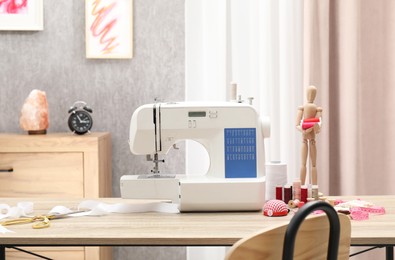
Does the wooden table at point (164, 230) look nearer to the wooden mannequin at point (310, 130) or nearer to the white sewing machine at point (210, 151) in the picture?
the white sewing machine at point (210, 151)

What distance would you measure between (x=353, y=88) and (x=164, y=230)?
2.06m

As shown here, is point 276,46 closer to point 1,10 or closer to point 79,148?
point 79,148

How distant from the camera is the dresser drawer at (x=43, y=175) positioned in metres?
3.33

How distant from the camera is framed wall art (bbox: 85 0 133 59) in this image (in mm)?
3826

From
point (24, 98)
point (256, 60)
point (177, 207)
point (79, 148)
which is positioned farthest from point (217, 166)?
point (24, 98)

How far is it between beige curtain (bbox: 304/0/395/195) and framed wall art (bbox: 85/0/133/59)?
104cm

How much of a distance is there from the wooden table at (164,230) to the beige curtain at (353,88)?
58.9 inches

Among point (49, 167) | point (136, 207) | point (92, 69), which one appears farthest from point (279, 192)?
point (92, 69)

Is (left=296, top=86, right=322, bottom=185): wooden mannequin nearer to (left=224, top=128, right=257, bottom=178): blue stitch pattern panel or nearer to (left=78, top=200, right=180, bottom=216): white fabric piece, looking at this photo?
(left=224, top=128, right=257, bottom=178): blue stitch pattern panel

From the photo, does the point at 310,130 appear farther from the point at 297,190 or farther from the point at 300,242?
the point at 300,242

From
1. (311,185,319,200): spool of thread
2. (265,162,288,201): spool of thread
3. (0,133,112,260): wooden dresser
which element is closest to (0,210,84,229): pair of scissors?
(265,162,288,201): spool of thread

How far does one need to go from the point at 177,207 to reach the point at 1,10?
6.99ft

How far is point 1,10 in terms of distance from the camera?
3811 millimetres

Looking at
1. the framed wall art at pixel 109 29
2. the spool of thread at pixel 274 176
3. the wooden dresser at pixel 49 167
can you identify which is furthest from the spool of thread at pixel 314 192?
the framed wall art at pixel 109 29
